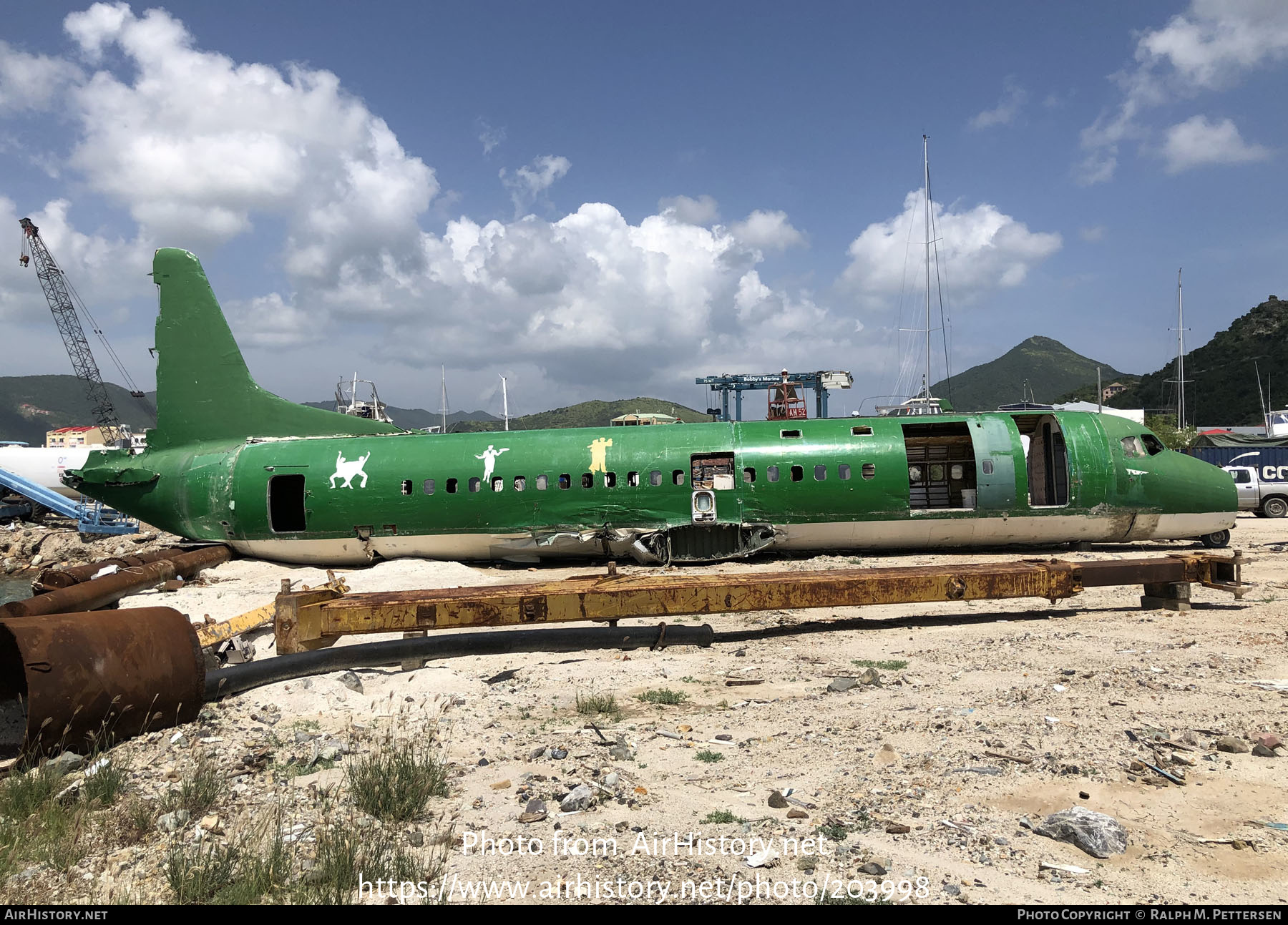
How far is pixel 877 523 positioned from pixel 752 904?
14.6 metres

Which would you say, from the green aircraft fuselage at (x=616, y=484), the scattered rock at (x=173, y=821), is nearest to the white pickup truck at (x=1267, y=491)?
the green aircraft fuselage at (x=616, y=484)

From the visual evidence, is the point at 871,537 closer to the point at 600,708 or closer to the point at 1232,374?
the point at 600,708

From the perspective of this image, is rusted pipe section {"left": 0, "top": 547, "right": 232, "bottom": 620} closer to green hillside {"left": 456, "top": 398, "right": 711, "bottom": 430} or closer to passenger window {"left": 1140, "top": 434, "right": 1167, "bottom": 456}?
passenger window {"left": 1140, "top": 434, "right": 1167, "bottom": 456}

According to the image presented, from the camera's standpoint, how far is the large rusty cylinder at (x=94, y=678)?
6.07 metres

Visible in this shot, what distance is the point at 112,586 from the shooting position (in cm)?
1274

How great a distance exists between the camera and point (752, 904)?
13.1 feet

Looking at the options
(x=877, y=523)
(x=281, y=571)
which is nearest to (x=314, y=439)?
(x=281, y=571)

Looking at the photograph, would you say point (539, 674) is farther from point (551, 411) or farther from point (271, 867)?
point (551, 411)

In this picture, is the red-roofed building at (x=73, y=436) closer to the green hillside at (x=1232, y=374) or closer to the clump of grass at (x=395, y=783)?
the clump of grass at (x=395, y=783)

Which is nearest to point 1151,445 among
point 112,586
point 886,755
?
point 886,755

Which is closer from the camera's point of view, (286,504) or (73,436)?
(286,504)

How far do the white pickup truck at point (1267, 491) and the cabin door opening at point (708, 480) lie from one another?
910 inches

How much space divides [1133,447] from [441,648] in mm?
17290

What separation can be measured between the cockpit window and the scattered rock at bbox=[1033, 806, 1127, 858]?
15.7 meters
